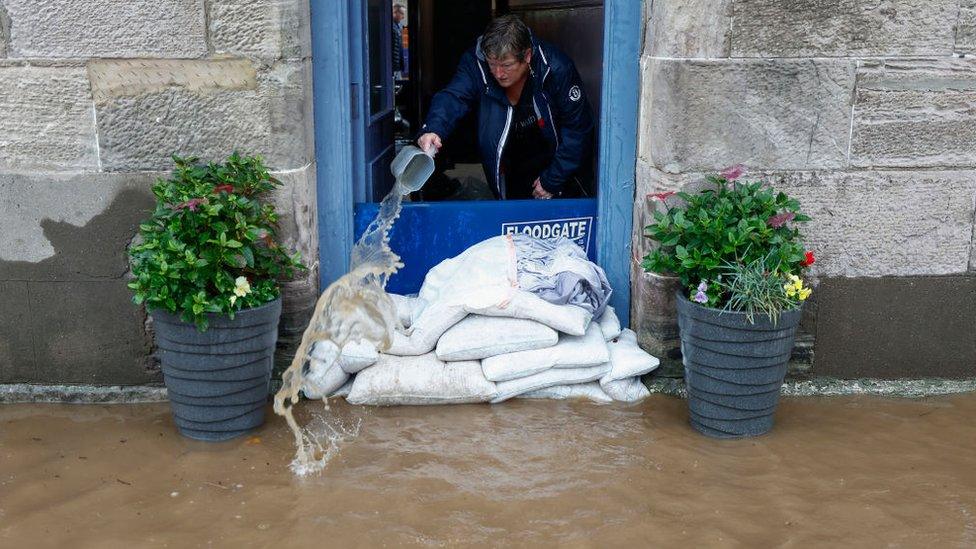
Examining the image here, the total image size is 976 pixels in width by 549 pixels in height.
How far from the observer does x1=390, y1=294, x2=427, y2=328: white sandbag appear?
14.0 feet

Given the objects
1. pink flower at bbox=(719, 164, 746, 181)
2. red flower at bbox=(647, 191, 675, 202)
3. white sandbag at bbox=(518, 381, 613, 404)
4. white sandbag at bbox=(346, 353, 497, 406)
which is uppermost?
pink flower at bbox=(719, 164, 746, 181)

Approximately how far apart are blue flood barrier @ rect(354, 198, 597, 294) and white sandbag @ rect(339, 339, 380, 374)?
620mm

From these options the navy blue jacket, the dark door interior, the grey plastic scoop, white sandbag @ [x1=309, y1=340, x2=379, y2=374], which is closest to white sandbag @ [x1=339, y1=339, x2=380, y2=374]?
white sandbag @ [x1=309, y1=340, x2=379, y2=374]

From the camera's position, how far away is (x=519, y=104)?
16.3 ft

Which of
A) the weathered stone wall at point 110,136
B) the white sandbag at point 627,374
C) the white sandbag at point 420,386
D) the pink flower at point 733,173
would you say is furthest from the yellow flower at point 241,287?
the pink flower at point 733,173

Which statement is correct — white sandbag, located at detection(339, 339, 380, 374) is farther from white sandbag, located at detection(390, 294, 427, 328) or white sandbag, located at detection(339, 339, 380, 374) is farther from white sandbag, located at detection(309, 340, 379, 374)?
white sandbag, located at detection(390, 294, 427, 328)

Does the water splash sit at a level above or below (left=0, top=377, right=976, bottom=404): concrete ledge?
above

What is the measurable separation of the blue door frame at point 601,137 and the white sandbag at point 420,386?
62 cm

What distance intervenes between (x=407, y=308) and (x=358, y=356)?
17.1 inches

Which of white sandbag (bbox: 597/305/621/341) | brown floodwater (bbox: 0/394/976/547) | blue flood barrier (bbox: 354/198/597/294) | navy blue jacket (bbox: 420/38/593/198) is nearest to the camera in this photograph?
brown floodwater (bbox: 0/394/976/547)

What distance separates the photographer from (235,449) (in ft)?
11.9

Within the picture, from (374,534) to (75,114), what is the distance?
210 centimetres

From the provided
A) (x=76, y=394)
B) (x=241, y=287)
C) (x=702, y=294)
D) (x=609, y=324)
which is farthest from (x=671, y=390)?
(x=76, y=394)

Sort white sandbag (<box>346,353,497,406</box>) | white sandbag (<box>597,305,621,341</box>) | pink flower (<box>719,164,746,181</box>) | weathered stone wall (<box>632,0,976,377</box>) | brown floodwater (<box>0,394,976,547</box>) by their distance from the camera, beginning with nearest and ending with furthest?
brown floodwater (<box>0,394,976,547</box>), pink flower (<box>719,164,746,181</box>), weathered stone wall (<box>632,0,976,377</box>), white sandbag (<box>346,353,497,406</box>), white sandbag (<box>597,305,621,341</box>)
